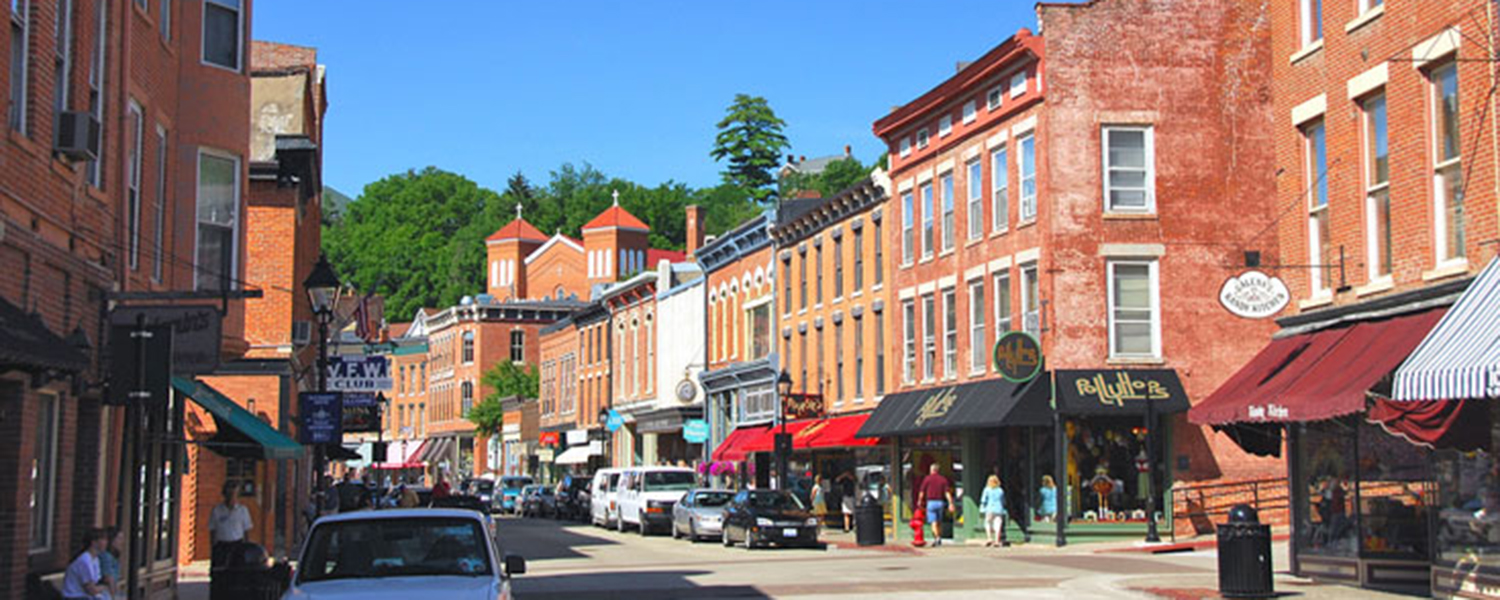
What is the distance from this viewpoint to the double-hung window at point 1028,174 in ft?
115

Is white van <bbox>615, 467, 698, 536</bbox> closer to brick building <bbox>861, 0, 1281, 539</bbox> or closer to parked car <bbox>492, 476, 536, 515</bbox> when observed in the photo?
brick building <bbox>861, 0, 1281, 539</bbox>

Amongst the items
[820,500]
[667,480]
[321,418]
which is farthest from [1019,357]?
[667,480]

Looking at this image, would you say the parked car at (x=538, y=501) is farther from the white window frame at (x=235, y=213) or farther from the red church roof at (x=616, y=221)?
the red church roof at (x=616, y=221)

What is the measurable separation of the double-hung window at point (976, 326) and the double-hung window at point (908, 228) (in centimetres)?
364

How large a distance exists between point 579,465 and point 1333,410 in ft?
218

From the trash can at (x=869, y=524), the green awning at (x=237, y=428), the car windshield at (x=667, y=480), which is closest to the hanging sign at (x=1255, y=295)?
the green awning at (x=237, y=428)

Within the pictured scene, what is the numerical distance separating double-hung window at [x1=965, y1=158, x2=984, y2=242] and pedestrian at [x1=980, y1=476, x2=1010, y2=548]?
5.99 m

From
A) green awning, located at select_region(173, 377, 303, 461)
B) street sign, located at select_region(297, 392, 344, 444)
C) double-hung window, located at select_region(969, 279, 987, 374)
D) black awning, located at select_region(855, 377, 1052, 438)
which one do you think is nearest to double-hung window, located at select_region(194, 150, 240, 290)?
green awning, located at select_region(173, 377, 303, 461)

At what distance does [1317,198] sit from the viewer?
22891 mm

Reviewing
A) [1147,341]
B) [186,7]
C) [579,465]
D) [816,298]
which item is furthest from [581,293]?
[186,7]

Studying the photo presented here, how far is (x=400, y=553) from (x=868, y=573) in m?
15.3

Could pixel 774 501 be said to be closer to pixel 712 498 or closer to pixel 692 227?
pixel 712 498

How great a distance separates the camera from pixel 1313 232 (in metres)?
23.0

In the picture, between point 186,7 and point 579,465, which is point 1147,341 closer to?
point 186,7
